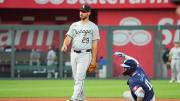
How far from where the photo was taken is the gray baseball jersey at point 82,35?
968 cm

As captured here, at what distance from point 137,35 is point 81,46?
1692 cm

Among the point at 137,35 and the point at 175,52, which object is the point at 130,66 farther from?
the point at 137,35

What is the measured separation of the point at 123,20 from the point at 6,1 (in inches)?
270

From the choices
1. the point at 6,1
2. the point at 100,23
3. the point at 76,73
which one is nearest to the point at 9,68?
the point at 6,1

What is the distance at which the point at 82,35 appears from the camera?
969cm

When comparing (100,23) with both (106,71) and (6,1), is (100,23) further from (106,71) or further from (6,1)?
(6,1)

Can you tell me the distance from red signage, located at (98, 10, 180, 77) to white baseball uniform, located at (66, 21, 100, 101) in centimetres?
1520

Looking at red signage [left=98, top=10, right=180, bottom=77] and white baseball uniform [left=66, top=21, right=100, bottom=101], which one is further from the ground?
white baseball uniform [left=66, top=21, right=100, bottom=101]

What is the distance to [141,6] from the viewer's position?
27.3 meters

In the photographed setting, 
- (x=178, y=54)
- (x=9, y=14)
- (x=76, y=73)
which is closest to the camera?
(x=76, y=73)

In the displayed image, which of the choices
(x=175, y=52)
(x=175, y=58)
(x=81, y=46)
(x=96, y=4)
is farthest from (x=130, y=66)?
(x=96, y=4)

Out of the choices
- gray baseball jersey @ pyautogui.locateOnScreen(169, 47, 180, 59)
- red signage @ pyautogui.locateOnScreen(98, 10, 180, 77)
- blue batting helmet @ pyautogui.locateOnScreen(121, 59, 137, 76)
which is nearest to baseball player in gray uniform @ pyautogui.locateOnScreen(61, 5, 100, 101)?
blue batting helmet @ pyautogui.locateOnScreen(121, 59, 137, 76)

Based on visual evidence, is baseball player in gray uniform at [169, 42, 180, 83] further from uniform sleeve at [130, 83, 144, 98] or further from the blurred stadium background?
uniform sleeve at [130, 83, 144, 98]

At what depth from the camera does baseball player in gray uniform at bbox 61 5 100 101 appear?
380 inches
